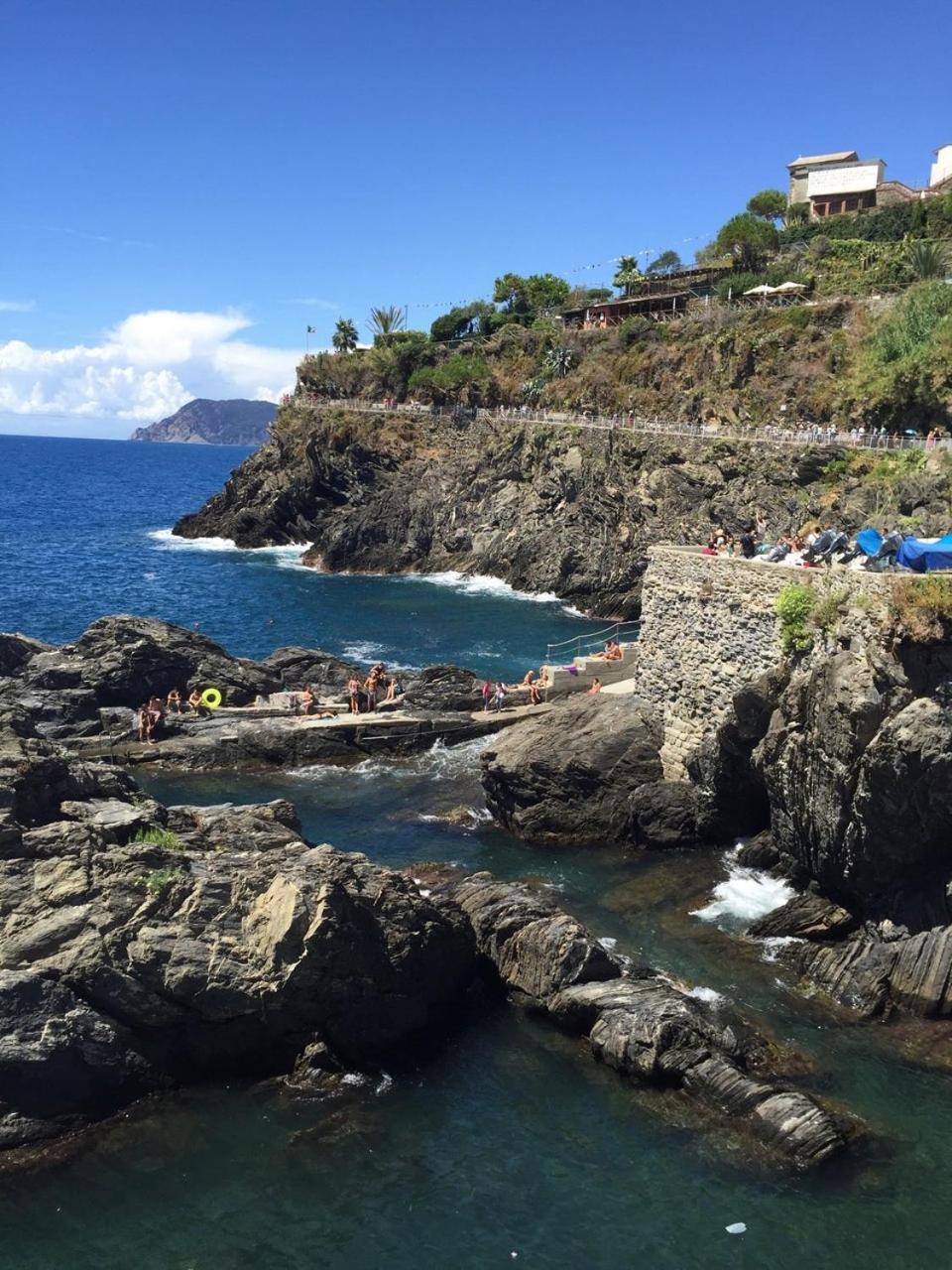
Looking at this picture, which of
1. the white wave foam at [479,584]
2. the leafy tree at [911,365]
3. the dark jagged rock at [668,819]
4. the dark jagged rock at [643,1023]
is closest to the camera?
the dark jagged rock at [643,1023]

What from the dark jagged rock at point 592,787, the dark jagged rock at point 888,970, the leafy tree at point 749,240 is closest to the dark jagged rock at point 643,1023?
the dark jagged rock at point 888,970

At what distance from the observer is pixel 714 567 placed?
23641 mm

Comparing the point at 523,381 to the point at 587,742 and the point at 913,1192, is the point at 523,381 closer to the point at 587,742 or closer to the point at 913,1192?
the point at 587,742

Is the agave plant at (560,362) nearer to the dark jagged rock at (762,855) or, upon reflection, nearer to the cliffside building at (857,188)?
the cliffside building at (857,188)

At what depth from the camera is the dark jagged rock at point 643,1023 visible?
13.8 m

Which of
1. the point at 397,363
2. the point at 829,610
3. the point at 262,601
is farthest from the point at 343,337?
the point at 829,610

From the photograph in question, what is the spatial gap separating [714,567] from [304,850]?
38.2 ft

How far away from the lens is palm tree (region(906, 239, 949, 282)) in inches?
2441

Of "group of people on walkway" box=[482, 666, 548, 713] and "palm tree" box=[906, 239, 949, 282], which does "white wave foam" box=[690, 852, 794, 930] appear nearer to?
"group of people on walkway" box=[482, 666, 548, 713]

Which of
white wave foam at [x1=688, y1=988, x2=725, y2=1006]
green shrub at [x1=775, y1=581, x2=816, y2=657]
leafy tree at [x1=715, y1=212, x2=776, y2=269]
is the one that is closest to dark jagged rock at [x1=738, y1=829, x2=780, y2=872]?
green shrub at [x1=775, y1=581, x2=816, y2=657]

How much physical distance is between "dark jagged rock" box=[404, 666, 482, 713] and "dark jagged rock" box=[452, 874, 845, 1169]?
15203mm

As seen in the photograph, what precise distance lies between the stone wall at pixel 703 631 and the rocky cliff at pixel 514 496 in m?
15.9

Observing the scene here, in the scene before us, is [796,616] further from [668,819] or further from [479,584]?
[479,584]

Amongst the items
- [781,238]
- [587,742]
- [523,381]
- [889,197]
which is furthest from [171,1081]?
[889,197]
